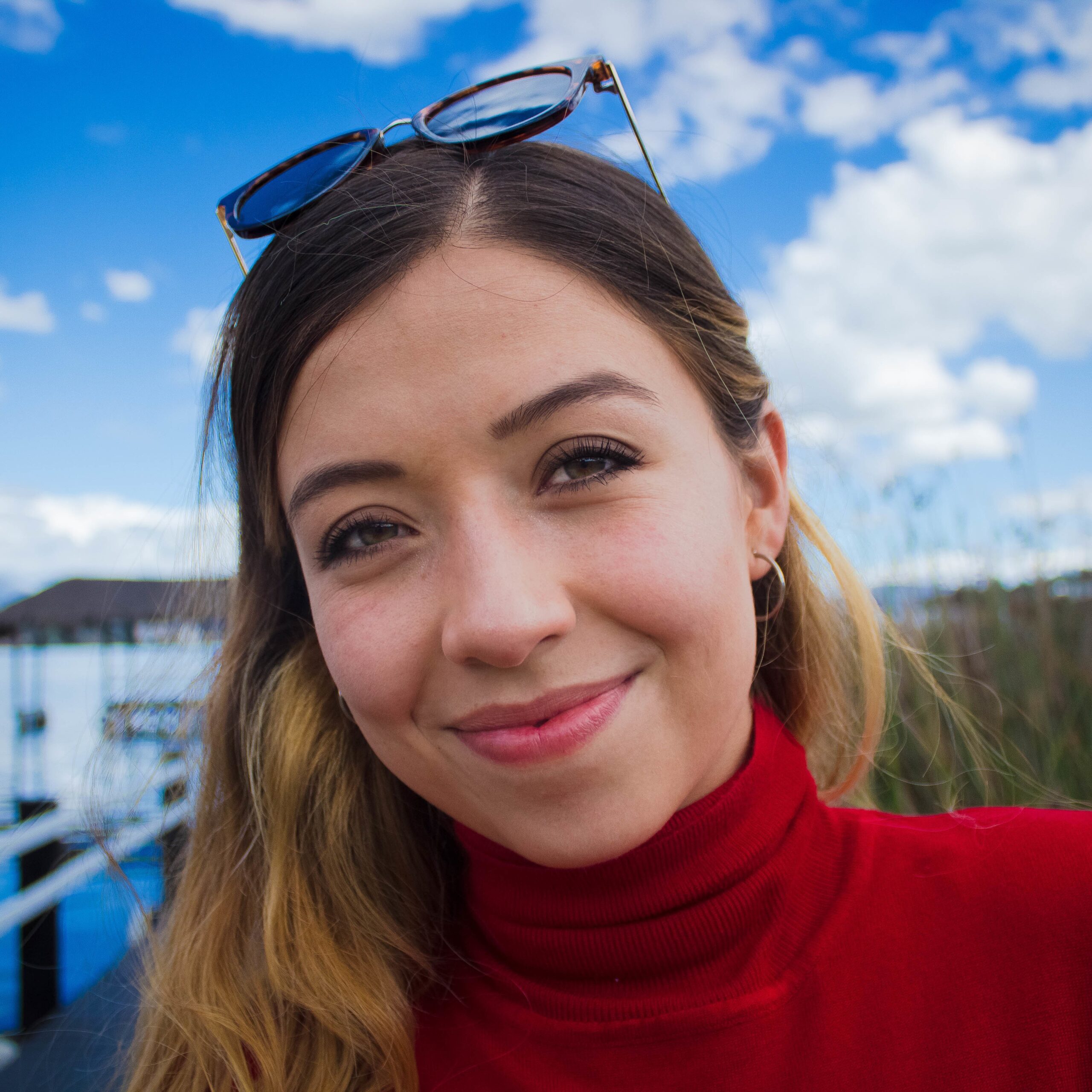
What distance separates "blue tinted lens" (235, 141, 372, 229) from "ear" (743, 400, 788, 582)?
97 cm

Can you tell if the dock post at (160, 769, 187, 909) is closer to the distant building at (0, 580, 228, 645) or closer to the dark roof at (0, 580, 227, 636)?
the distant building at (0, 580, 228, 645)

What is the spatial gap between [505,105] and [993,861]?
159 centimetres

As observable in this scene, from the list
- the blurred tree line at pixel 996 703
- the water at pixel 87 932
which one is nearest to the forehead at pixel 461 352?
the water at pixel 87 932

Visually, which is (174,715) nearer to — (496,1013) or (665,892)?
(496,1013)

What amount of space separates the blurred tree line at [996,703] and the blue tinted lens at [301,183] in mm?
2049

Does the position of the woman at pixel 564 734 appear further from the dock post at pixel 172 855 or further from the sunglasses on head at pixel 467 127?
the dock post at pixel 172 855

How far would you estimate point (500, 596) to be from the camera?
1.13m

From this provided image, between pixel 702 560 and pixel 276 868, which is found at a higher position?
pixel 702 560

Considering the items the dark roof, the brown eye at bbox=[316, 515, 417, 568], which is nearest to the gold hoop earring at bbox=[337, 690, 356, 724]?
the brown eye at bbox=[316, 515, 417, 568]

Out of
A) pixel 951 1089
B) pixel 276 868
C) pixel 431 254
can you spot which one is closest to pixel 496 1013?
pixel 276 868

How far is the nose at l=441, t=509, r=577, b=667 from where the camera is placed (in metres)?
1.12

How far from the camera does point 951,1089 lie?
1.11m

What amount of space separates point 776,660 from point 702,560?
2.12 ft

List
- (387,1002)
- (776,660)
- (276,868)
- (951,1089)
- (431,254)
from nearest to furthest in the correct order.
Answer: (951,1089)
(431,254)
(387,1002)
(276,868)
(776,660)
